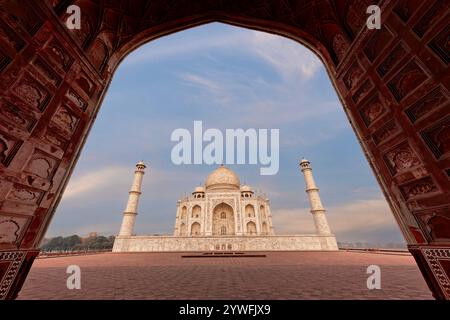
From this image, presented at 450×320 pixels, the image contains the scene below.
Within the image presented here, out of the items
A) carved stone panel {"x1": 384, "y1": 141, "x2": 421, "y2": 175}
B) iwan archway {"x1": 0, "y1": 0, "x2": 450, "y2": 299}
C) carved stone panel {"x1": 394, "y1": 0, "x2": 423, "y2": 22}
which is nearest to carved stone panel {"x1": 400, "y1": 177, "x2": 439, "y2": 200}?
iwan archway {"x1": 0, "y1": 0, "x2": 450, "y2": 299}

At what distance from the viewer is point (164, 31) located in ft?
17.1

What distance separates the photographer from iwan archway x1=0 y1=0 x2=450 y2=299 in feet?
8.09

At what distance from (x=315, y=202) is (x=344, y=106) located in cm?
2186

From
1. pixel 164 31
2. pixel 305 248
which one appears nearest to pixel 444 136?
pixel 164 31

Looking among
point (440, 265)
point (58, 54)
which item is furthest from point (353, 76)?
point (58, 54)

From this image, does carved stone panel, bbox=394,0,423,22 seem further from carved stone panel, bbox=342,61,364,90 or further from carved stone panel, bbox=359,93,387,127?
carved stone panel, bbox=359,93,387,127

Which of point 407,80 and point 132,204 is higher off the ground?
point 132,204

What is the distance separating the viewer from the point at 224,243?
69.3ft

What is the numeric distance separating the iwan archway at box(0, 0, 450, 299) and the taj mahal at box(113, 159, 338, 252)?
19.4 meters

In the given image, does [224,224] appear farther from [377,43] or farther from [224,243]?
[377,43]

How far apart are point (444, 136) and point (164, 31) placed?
6063mm

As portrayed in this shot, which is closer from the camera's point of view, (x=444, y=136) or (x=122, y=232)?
(x=444, y=136)

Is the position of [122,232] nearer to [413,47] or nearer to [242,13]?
[242,13]
